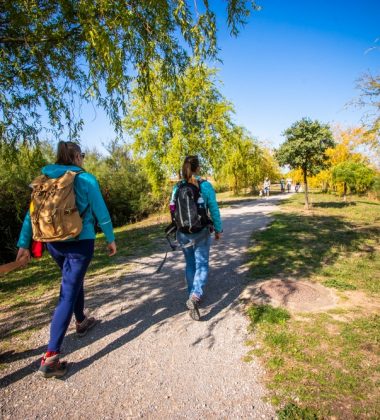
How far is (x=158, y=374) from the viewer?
254cm

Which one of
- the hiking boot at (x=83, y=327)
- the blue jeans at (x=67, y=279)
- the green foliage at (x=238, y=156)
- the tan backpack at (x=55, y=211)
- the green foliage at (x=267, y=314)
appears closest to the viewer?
the tan backpack at (x=55, y=211)

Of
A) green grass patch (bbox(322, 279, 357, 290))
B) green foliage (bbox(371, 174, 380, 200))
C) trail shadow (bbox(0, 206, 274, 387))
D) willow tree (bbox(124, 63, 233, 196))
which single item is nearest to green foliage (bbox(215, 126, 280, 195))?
willow tree (bbox(124, 63, 233, 196))

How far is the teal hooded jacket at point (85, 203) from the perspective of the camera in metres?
2.58

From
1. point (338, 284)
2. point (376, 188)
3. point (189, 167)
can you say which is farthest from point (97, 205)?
point (376, 188)

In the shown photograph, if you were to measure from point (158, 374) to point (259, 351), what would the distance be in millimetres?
1061

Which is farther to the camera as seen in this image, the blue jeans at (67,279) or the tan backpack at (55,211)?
the blue jeans at (67,279)

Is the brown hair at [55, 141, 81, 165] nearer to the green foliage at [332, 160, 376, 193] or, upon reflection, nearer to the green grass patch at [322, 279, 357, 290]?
the green grass patch at [322, 279, 357, 290]

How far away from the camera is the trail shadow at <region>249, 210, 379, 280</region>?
17.1ft

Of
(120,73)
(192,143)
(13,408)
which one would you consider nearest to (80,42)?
(120,73)

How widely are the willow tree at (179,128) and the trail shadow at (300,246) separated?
7.00m

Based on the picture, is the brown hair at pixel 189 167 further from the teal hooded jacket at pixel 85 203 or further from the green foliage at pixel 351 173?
the green foliage at pixel 351 173

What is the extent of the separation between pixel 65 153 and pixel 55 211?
63 centimetres

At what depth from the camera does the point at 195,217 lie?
334cm

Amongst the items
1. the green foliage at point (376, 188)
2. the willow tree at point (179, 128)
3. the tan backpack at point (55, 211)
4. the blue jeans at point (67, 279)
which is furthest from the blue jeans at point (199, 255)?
the green foliage at point (376, 188)
